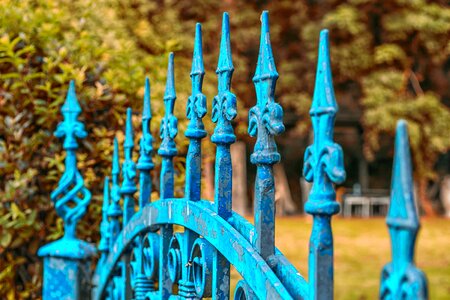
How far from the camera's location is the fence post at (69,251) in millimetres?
2918

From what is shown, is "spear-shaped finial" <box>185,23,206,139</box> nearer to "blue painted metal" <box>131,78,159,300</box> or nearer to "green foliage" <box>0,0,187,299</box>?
"blue painted metal" <box>131,78,159,300</box>

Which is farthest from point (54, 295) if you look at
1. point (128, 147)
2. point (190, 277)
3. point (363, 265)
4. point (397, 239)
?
point (363, 265)

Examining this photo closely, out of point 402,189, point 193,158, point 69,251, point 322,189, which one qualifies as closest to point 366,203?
point 69,251

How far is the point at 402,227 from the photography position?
117 centimetres

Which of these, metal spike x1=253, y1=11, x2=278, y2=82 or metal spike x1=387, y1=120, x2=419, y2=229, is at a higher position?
metal spike x1=253, y1=11, x2=278, y2=82

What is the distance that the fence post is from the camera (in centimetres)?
292

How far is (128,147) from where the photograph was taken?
2754 mm

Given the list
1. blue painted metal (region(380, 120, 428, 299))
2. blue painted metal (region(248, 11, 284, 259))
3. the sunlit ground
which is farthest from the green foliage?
the sunlit ground

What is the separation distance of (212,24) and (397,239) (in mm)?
17795

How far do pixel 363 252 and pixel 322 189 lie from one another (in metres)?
11.6

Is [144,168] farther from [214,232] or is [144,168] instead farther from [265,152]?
[265,152]

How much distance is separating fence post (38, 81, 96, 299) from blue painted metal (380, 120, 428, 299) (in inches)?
75.0

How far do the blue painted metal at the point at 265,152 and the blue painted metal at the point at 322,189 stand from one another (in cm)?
22

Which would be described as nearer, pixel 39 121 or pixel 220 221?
pixel 220 221
